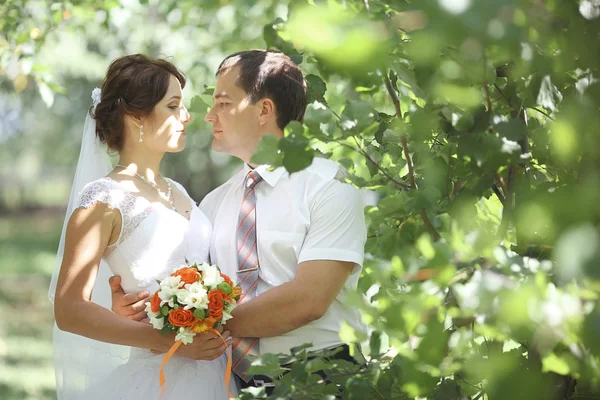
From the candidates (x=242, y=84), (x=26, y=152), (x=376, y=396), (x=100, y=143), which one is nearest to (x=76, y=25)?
(x=100, y=143)

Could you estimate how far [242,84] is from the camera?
3004 mm

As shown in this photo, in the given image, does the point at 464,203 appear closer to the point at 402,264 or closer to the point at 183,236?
the point at 402,264

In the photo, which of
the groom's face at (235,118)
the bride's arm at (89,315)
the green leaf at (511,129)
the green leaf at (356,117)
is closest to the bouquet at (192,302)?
the bride's arm at (89,315)

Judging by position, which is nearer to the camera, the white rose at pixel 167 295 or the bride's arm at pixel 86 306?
the white rose at pixel 167 295

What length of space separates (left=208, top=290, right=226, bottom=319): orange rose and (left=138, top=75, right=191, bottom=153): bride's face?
907mm

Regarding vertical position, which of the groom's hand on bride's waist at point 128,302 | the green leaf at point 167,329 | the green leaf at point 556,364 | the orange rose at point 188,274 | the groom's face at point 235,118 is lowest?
the groom's hand on bride's waist at point 128,302

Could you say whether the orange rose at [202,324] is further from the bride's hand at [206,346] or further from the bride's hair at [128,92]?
the bride's hair at [128,92]

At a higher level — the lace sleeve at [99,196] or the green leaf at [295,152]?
the green leaf at [295,152]

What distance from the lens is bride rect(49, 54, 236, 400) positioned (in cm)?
266

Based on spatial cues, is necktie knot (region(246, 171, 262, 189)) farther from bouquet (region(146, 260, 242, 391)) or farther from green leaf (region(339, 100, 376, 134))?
green leaf (region(339, 100, 376, 134))

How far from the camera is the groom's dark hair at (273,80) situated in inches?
118

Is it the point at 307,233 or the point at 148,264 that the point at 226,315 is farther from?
the point at 148,264

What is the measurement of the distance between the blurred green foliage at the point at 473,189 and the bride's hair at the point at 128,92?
947 mm

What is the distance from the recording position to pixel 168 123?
10.3ft
